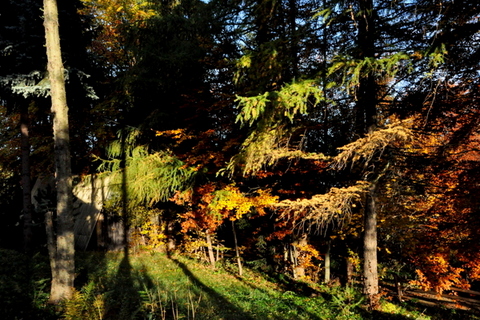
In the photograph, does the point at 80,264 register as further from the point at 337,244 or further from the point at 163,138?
the point at 337,244

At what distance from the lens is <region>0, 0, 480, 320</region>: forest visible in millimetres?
7090

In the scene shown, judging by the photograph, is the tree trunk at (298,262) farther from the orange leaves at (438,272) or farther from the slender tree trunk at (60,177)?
the slender tree trunk at (60,177)

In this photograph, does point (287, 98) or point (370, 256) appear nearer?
point (287, 98)

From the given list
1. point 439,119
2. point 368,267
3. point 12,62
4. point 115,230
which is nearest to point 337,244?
point 368,267

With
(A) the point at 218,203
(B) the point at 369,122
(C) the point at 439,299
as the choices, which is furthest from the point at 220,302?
(C) the point at 439,299

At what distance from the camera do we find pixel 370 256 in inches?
340

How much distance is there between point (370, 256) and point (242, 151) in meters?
5.25

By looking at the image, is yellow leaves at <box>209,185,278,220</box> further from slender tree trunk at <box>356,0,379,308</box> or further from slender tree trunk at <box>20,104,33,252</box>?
slender tree trunk at <box>20,104,33,252</box>

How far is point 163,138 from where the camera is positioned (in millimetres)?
14305

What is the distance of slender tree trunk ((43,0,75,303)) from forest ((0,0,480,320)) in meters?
0.04

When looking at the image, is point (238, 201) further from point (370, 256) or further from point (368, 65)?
point (368, 65)

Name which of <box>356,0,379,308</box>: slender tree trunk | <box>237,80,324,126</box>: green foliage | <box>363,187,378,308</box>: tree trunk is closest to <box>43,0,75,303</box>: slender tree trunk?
<box>237,80,324,126</box>: green foliage

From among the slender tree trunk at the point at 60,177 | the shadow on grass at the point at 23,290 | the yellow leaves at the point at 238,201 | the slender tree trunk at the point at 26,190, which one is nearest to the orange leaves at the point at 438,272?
the yellow leaves at the point at 238,201

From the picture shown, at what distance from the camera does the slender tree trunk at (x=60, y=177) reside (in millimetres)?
6863
